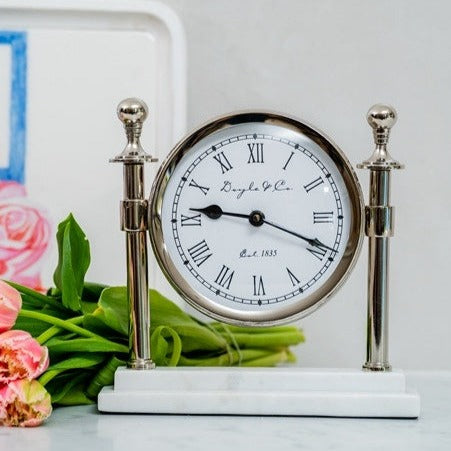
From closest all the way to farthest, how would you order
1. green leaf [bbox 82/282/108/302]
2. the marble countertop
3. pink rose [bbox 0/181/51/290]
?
1. the marble countertop
2. green leaf [bbox 82/282/108/302]
3. pink rose [bbox 0/181/51/290]

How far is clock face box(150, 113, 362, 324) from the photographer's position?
958 mm

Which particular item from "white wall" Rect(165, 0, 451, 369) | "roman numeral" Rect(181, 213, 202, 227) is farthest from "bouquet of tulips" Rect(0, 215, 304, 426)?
"white wall" Rect(165, 0, 451, 369)

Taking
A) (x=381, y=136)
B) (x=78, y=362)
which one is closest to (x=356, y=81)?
(x=381, y=136)

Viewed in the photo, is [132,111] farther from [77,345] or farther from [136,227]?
[77,345]

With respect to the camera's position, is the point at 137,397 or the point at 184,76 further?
the point at 184,76

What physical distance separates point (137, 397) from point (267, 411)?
0.39 ft

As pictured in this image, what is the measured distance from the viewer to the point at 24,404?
34.9 inches

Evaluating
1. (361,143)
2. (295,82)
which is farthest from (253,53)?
(361,143)

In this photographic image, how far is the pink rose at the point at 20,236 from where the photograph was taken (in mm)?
1181

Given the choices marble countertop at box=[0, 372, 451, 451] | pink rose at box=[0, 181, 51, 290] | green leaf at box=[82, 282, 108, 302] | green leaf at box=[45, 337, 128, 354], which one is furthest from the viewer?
pink rose at box=[0, 181, 51, 290]

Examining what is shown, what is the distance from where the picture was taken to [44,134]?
1.19 meters

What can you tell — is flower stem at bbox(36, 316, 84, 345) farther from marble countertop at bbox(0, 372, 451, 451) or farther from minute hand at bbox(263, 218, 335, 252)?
minute hand at bbox(263, 218, 335, 252)

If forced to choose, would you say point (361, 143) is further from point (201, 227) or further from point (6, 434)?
point (6, 434)

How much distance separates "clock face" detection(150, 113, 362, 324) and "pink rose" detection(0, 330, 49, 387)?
0.48 ft
